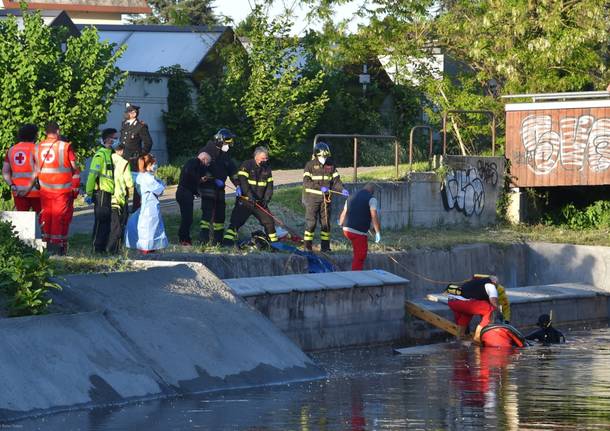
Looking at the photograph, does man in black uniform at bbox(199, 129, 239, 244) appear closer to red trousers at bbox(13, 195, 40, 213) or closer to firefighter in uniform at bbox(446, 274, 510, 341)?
red trousers at bbox(13, 195, 40, 213)

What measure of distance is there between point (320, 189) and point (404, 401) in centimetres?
888

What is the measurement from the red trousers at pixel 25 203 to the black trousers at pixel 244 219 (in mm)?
3903

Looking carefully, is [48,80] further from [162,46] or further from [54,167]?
[162,46]

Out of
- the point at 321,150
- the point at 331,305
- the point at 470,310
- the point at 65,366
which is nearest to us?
the point at 65,366

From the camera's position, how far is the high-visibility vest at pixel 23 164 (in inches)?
707

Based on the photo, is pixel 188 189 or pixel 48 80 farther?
pixel 48 80

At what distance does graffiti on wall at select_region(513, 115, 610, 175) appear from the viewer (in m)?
31.2

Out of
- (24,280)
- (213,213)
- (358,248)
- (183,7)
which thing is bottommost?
(358,248)

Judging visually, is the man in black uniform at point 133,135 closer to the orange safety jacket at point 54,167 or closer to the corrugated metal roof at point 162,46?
the orange safety jacket at point 54,167

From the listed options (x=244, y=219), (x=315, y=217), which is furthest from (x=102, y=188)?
(x=315, y=217)

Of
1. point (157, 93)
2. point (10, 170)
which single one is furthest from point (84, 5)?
point (10, 170)

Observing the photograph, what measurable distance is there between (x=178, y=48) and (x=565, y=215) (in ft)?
46.9

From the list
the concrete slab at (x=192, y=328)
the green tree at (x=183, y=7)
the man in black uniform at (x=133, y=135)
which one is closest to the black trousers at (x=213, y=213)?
the man in black uniform at (x=133, y=135)

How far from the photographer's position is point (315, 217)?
2245 centimetres
